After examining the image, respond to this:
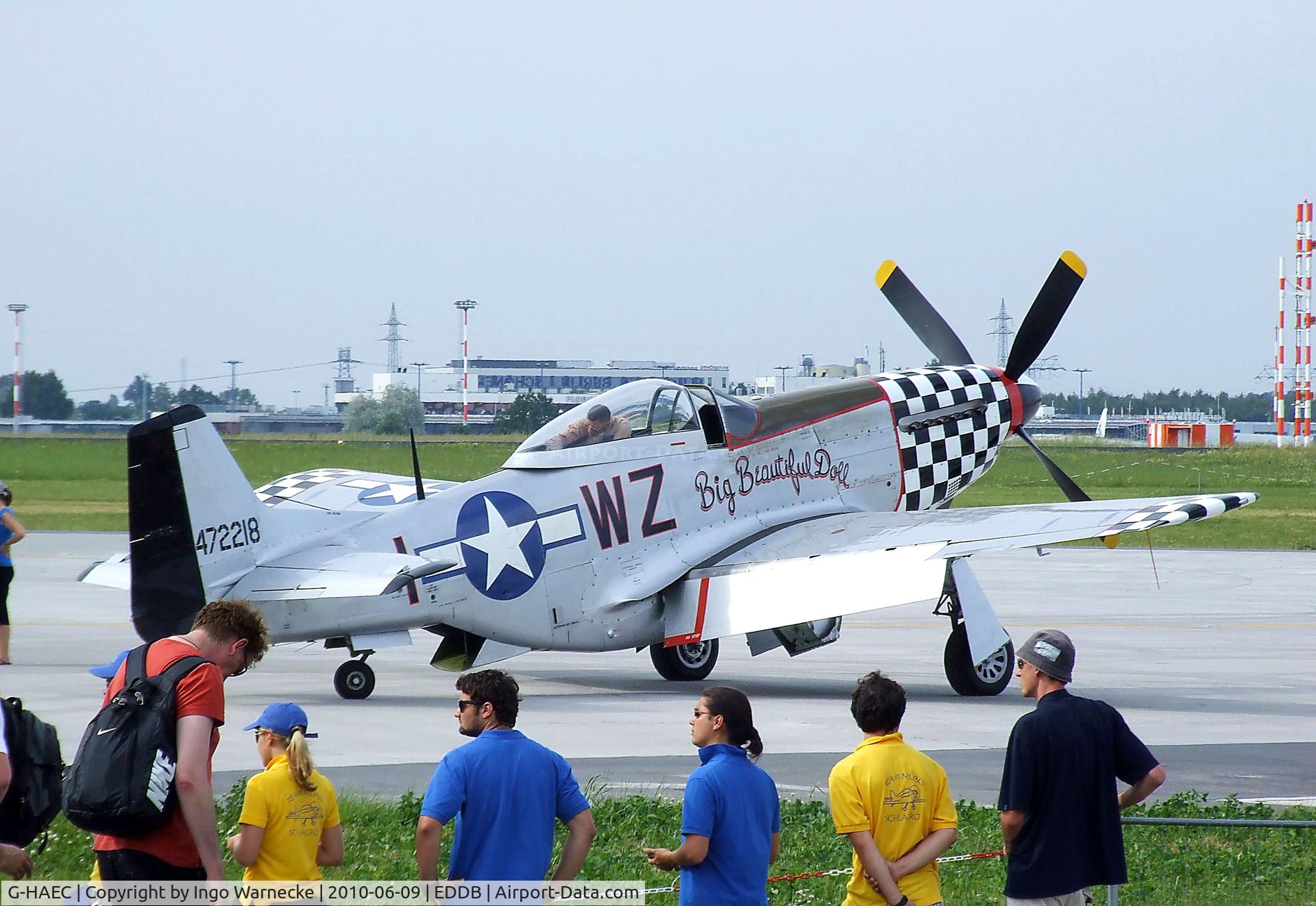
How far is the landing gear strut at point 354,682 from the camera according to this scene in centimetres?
1279

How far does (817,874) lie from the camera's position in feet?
22.6

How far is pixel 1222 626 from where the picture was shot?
Result: 1992cm

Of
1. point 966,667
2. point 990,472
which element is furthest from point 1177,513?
point 990,472

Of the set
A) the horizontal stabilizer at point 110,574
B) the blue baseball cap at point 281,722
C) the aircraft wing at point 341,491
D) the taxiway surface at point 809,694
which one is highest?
the aircraft wing at point 341,491

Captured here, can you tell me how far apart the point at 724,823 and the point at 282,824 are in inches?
63.1

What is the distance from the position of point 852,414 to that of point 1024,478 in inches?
1829

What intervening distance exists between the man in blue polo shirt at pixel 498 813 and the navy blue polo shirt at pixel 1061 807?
1589mm

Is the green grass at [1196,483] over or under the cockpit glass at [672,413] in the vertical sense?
under

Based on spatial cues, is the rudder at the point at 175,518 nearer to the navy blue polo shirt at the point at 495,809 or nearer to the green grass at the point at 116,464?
the navy blue polo shirt at the point at 495,809

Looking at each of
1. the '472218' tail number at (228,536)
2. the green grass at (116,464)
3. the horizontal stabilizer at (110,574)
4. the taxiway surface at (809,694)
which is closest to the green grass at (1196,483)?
the taxiway surface at (809,694)

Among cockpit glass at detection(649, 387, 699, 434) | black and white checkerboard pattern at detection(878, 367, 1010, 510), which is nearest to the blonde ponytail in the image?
cockpit glass at detection(649, 387, 699, 434)

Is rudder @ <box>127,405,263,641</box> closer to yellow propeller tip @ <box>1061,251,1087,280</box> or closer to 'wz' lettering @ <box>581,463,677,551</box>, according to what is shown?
'wz' lettering @ <box>581,463,677,551</box>

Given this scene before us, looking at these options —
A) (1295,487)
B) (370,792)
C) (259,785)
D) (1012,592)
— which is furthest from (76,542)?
(1295,487)

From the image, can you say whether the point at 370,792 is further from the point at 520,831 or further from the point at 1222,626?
the point at 1222,626
